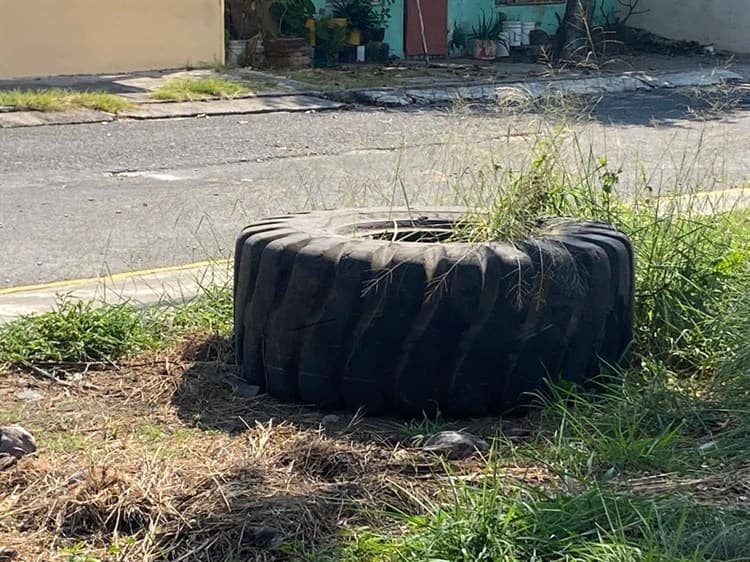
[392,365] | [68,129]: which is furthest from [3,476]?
[68,129]

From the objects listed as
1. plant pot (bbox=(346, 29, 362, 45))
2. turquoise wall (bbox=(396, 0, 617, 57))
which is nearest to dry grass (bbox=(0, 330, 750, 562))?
plant pot (bbox=(346, 29, 362, 45))

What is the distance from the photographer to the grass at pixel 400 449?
121 inches

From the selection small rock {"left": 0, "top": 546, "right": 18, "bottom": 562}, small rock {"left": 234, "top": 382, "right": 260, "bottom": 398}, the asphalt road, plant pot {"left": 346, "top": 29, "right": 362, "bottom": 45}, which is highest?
plant pot {"left": 346, "top": 29, "right": 362, "bottom": 45}

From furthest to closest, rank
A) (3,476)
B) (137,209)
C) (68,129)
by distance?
(68,129), (137,209), (3,476)

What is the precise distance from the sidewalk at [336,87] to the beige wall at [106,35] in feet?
0.83

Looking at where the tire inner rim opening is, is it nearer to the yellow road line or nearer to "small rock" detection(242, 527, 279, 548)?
the yellow road line

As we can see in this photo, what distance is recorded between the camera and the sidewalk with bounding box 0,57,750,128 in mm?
12812

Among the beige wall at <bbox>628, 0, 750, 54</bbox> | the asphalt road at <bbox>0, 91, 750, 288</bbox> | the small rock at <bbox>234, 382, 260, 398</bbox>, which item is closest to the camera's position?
the small rock at <bbox>234, 382, 260, 398</bbox>

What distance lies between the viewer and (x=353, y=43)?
60.7ft

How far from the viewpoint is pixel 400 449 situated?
388 cm

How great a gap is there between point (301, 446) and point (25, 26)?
12040 mm

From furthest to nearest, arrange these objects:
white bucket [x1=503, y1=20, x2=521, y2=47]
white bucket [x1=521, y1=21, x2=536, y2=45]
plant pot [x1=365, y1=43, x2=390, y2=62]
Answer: white bucket [x1=521, y1=21, x2=536, y2=45] → white bucket [x1=503, y1=20, x2=521, y2=47] → plant pot [x1=365, y1=43, x2=390, y2=62]

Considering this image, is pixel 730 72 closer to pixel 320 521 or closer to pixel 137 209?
pixel 137 209

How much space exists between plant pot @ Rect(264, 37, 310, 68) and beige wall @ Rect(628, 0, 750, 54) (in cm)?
837
